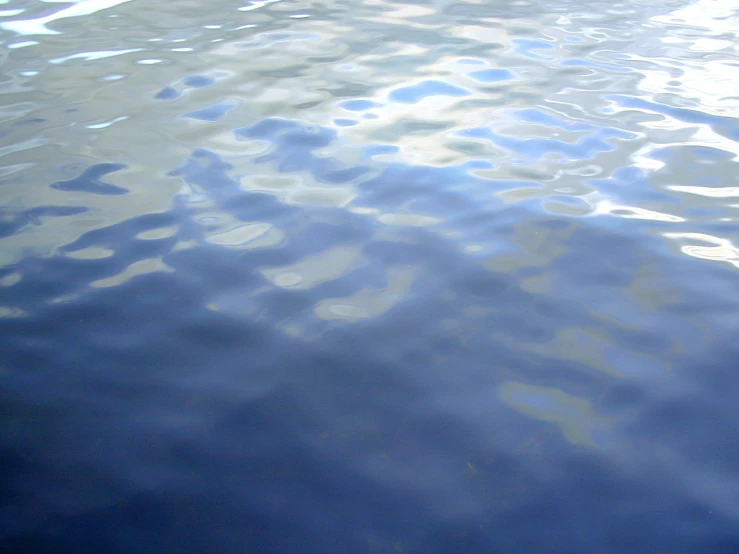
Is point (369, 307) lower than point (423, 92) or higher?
lower

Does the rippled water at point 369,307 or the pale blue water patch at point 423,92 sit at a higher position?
the pale blue water patch at point 423,92

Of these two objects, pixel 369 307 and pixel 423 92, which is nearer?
pixel 369 307

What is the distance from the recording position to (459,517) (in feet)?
4.62

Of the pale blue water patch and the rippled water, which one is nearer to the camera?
the rippled water

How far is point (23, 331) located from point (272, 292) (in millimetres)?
682

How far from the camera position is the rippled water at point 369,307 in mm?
1436

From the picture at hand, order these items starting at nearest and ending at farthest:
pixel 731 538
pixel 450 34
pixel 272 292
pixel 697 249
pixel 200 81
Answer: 1. pixel 731 538
2. pixel 272 292
3. pixel 697 249
4. pixel 200 81
5. pixel 450 34

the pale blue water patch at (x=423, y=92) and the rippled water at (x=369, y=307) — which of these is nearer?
the rippled water at (x=369, y=307)

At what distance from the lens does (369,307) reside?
2.01m

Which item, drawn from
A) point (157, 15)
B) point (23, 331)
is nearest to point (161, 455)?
point (23, 331)

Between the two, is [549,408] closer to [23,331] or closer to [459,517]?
[459,517]

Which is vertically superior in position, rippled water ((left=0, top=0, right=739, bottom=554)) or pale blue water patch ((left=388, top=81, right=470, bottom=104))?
pale blue water patch ((left=388, top=81, right=470, bottom=104))

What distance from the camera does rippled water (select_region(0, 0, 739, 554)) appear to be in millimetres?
1436

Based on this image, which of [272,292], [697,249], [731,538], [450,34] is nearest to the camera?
[731,538]
